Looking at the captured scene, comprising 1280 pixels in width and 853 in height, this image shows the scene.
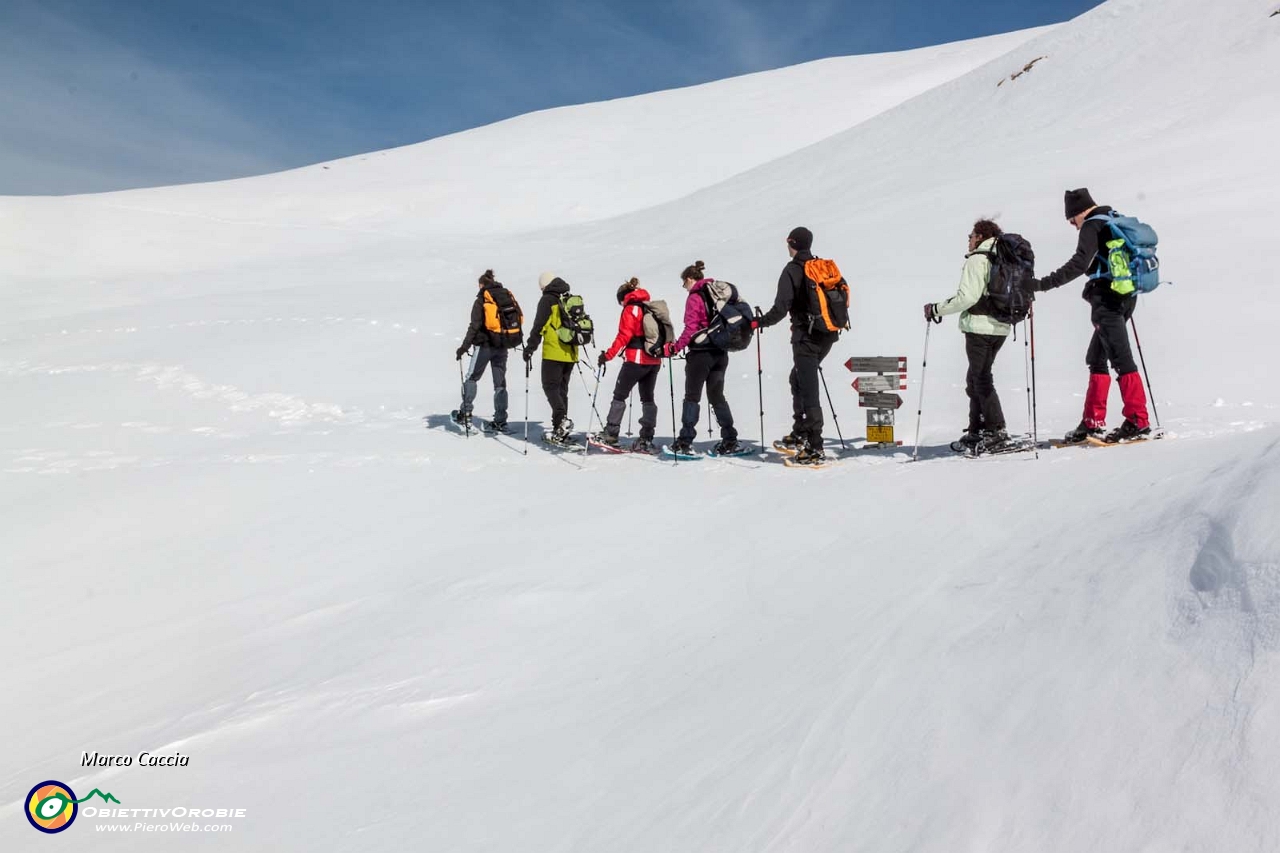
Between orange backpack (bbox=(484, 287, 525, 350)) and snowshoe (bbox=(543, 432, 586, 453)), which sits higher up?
orange backpack (bbox=(484, 287, 525, 350))

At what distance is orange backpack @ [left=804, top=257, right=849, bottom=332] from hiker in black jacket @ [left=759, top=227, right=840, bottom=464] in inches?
1.6

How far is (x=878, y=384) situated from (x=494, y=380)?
4.58 m

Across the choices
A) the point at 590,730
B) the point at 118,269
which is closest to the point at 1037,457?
the point at 590,730

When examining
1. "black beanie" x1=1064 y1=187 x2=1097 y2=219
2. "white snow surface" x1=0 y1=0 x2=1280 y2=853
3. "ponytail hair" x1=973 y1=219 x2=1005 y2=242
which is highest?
"black beanie" x1=1064 y1=187 x2=1097 y2=219

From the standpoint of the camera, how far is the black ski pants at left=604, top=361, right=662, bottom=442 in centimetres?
919

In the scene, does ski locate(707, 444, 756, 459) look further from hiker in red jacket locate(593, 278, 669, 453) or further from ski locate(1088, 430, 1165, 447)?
ski locate(1088, 430, 1165, 447)

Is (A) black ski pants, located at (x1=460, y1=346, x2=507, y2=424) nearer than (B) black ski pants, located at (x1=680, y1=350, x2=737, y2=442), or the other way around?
(B) black ski pants, located at (x1=680, y1=350, x2=737, y2=442)

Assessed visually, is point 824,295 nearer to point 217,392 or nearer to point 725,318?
point 725,318

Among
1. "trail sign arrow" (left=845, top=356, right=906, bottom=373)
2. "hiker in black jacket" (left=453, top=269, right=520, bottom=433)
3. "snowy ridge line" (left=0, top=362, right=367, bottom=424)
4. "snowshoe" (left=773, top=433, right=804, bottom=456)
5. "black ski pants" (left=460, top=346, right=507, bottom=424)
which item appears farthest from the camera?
"snowy ridge line" (left=0, top=362, right=367, bottom=424)

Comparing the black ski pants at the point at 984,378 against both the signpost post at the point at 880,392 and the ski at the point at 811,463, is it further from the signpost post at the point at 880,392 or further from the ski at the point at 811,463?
the ski at the point at 811,463

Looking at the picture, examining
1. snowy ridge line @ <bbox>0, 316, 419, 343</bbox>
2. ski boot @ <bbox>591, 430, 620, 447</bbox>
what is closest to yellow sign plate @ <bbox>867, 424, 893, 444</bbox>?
ski boot @ <bbox>591, 430, 620, 447</bbox>

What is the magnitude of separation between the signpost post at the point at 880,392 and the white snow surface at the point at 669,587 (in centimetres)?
24

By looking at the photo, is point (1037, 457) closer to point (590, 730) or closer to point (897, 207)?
point (590, 730)

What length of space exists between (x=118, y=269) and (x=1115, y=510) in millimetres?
25583
